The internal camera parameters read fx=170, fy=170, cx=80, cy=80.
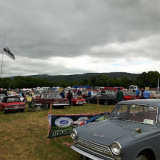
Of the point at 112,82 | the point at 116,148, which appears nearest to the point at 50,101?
the point at 116,148

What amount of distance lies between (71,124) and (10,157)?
2.22 m

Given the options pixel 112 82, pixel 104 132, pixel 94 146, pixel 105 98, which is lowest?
pixel 105 98

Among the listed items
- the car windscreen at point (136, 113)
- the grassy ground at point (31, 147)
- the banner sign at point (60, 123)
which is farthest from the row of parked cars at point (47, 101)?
the car windscreen at point (136, 113)

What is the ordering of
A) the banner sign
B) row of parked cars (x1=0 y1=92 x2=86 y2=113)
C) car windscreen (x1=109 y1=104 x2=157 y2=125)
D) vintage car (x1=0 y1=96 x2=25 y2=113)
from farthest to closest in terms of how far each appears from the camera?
row of parked cars (x1=0 y1=92 x2=86 y2=113), vintage car (x1=0 y1=96 x2=25 y2=113), the banner sign, car windscreen (x1=109 y1=104 x2=157 y2=125)

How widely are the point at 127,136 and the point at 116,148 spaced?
0.40 m

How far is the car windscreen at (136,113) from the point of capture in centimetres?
414

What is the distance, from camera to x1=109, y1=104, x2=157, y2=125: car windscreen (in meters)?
4.14

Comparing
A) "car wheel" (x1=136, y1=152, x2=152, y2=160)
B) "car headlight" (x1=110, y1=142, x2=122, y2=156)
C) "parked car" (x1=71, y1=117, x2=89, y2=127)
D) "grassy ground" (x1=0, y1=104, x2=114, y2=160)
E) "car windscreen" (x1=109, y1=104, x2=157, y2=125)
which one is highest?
"car windscreen" (x1=109, y1=104, x2=157, y2=125)

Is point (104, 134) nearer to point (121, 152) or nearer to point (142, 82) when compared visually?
point (121, 152)

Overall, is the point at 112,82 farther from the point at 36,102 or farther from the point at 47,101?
the point at 36,102

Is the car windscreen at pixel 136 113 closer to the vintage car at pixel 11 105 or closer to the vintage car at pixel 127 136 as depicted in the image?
the vintage car at pixel 127 136

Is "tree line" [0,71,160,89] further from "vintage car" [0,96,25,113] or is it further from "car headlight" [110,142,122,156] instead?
"car headlight" [110,142,122,156]

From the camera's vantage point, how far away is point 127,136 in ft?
11.6

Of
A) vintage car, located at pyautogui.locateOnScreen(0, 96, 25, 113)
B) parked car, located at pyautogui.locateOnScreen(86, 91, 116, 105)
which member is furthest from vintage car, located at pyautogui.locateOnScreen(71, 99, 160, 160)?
parked car, located at pyautogui.locateOnScreen(86, 91, 116, 105)
